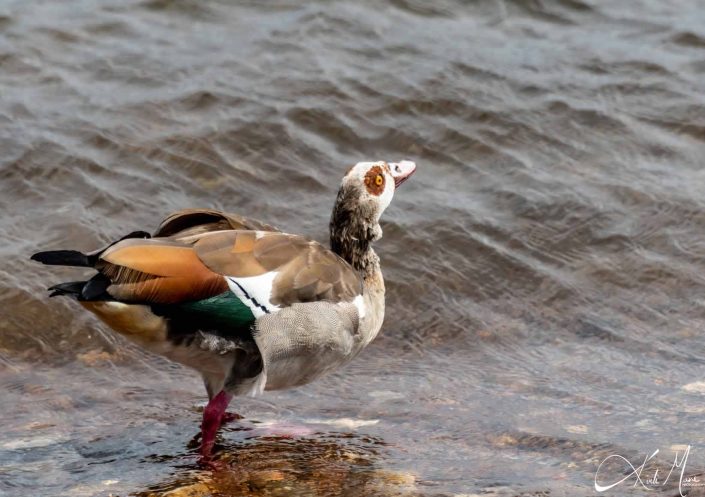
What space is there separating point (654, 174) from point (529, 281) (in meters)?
2.03

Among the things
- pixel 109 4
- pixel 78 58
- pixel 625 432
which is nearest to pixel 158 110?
pixel 78 58

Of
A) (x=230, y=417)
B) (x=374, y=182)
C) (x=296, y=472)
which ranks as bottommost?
(x=230, y=417)

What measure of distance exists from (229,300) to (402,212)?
3703 millimetres

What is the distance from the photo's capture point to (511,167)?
404 inches

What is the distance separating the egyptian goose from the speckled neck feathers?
0.50ft

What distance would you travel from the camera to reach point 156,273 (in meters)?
5.70

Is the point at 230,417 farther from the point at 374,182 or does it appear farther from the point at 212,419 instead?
the point at 374,182

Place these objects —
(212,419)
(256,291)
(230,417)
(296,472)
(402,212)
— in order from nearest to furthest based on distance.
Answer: (296,472)
(256,291)
(212,419)
(230,417)
(402,212)

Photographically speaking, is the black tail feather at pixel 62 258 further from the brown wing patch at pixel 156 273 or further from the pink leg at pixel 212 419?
the pink leg at pixel 212 419

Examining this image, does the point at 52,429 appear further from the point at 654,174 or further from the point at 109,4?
the point at 109,4

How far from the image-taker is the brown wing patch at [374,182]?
696cm

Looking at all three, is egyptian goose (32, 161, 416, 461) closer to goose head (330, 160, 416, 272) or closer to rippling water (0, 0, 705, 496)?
goose head (330, 160, 416, 272)

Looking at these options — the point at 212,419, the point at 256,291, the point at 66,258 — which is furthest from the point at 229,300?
the point at 66,258

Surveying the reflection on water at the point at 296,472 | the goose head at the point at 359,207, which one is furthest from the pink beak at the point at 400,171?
the reflection on water at the point at 296,472
